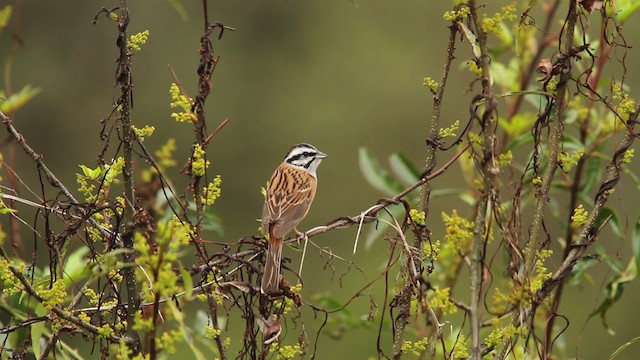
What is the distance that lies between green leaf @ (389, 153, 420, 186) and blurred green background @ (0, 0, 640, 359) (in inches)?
395

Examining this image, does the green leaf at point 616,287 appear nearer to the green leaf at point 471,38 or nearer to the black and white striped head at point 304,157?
the green leaf at point 471,38

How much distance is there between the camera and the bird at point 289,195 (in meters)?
4.33

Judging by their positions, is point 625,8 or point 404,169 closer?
point 625,8

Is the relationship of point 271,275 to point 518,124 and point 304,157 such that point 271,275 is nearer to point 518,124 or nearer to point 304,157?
point 518,124

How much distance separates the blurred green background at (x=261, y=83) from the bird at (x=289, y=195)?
29.1ft

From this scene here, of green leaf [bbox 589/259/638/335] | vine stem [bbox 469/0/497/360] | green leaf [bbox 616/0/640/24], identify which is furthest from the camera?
green leaf [bbox 616/0/640/24]

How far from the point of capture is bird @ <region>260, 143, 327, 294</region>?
433 cm

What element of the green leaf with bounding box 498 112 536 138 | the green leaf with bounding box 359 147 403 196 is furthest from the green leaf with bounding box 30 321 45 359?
the green leaf with bounding box 498 112 536 138

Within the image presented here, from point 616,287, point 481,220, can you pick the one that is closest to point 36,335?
point 481,220

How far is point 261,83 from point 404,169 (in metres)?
13.0

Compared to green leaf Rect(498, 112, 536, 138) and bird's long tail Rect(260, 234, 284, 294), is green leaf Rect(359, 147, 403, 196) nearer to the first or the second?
green leaf Rect(498, 112, 536, 138)

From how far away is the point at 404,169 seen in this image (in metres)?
4.50

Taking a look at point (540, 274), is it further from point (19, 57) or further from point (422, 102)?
point (19, 57)

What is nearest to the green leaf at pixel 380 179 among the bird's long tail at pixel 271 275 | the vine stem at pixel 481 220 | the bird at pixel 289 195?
the bird at pixel 289 195
